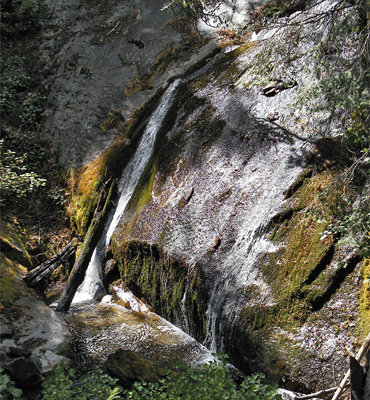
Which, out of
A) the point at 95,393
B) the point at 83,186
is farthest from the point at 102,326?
the point at 83,186

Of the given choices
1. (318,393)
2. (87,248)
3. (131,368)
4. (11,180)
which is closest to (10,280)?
(87,248)

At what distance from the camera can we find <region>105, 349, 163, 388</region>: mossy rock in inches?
163

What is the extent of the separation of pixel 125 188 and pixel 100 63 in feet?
15.5

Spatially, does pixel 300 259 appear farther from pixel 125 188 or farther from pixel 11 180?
pixel 11 180

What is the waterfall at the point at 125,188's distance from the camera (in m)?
7.15

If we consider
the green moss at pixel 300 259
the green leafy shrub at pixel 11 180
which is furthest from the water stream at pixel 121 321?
the green leafy shrub at pixel 11 180

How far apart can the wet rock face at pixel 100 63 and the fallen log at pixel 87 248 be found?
5.12ft

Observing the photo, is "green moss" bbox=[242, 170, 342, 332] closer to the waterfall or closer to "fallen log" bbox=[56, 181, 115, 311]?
"fallen log" bbox=[56, 181, 115, 311]

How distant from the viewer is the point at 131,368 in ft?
14.0

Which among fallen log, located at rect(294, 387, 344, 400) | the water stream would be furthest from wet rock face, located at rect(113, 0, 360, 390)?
the water stream

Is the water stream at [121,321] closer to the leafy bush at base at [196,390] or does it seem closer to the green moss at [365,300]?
the leafy bush at base at [196,390]

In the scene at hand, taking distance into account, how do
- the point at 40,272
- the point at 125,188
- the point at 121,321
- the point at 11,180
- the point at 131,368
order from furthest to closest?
the point at 11,180 < the point at 125,188 < the point at 40,272 < the point at 121,321 < the point at 131,368

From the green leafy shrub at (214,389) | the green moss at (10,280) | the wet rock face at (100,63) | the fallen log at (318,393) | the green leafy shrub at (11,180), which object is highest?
the wet rock face at (100,63)

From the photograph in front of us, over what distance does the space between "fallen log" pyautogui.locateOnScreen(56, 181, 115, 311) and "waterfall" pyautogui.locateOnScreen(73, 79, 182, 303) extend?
182 mm
